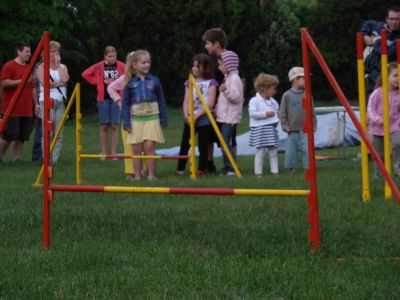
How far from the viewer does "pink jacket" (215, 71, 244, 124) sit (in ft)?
40.4

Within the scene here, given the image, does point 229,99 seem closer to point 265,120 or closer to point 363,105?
point 265,120

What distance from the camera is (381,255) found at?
6.02 m

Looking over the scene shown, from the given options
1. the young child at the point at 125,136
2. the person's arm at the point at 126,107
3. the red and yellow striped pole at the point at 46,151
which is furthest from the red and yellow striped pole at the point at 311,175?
the young child at the point at 125,136

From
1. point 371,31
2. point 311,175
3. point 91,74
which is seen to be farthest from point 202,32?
point 311,175

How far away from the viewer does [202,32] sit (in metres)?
36.8

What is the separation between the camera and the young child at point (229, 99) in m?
12.3

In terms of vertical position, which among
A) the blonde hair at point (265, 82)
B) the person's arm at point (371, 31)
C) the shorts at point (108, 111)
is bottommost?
the shorts at point (108, 111)

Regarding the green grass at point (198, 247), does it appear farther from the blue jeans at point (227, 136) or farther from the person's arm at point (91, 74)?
the person's arm at point (91, 74)

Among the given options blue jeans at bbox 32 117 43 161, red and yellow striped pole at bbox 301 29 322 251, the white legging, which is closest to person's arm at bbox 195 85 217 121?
the white legging

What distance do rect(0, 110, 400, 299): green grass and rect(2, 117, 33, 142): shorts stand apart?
15.4 ft

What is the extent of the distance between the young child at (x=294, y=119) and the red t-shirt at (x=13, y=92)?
13.5 feet

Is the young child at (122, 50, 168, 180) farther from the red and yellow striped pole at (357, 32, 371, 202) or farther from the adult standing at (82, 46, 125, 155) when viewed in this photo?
the red and yellow striped pole at (357, 32, 371, 202)

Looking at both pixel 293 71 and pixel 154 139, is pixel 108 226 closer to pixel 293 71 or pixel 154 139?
pixel 154 139

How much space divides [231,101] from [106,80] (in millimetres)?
2579
